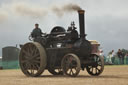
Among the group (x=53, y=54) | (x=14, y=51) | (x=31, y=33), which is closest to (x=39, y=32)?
(x=31, y=33)

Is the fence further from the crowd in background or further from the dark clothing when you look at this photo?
the dark clothing

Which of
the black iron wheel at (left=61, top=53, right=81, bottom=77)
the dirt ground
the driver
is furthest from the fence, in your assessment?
the dirt ground

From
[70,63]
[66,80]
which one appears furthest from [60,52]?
[66,80]

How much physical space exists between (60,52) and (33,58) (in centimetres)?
130

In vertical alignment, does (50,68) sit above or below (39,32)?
below

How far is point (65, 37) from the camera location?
14945 millimetres

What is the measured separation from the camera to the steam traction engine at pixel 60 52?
1448cm

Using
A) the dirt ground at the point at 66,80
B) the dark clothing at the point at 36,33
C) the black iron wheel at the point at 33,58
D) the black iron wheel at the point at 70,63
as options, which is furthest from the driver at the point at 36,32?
the dirt ground at the point at 66,80

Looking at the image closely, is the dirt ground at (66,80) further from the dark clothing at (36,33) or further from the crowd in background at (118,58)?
the crowd in background at (118,58)

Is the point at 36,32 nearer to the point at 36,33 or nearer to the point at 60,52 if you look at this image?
the point at 36,33

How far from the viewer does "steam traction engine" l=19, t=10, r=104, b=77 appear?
14.5 m

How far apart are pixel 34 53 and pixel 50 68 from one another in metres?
1.04

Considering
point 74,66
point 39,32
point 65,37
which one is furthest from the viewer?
point 39,32

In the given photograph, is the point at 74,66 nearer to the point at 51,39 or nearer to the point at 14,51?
the point at 51,39
